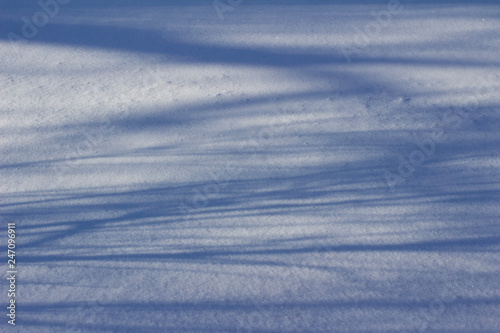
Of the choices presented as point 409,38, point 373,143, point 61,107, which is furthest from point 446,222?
point 61,107

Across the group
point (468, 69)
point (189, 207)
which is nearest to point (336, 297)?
point (189, 207)

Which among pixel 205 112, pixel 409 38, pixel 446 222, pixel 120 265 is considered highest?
pixel 409 38

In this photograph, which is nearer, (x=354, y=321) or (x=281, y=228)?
(x=354, y=321)

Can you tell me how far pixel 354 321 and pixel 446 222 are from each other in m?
1.45

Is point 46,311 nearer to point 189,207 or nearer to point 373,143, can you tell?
point 189,207

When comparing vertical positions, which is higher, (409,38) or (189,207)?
(409,38)

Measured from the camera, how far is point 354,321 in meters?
4.07

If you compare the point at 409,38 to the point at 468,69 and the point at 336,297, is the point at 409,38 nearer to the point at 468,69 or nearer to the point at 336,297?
the point at 468,69

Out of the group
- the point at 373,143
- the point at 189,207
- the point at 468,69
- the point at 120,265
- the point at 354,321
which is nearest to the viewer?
the point at 354,321

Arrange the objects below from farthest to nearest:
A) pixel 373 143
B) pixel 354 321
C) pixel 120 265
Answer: pixel 373 143, pixel 120 265, pixel 354 321

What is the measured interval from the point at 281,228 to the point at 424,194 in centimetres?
151

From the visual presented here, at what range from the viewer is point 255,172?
17.7 feet

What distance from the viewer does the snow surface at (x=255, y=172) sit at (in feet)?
14.0

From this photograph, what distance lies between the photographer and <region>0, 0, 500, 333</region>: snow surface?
168 inches
